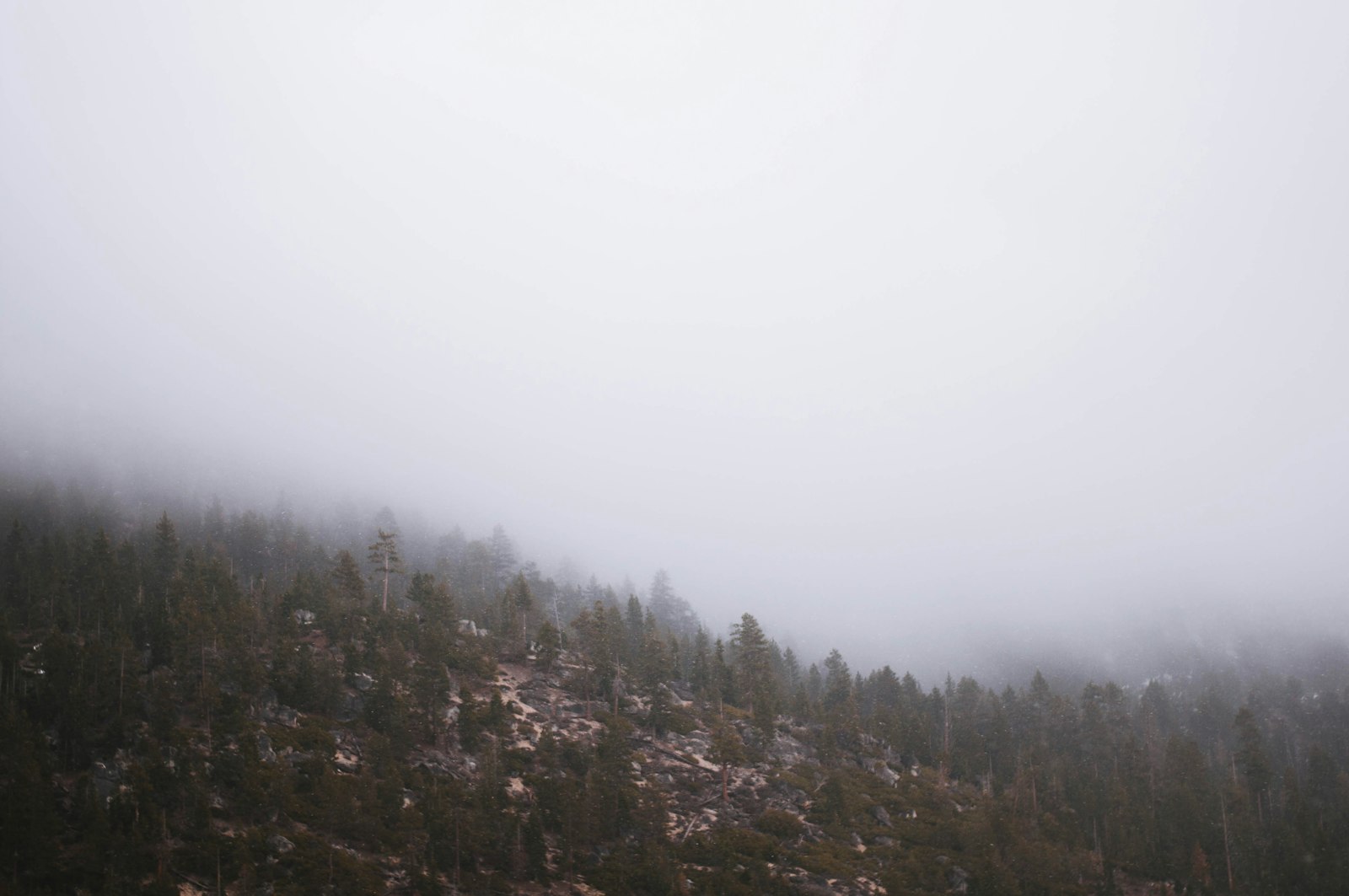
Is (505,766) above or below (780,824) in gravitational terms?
above

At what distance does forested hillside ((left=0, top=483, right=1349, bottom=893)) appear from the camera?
153ft

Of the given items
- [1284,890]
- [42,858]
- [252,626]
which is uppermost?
[252,626]

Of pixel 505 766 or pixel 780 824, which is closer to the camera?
pixel 505 766

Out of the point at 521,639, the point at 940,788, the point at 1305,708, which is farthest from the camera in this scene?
the point at 1305,708

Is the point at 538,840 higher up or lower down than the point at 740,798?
higher up

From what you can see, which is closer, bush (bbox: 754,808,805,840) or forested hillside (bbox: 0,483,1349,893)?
Result: forested hillside (bbox: 0,483,1349,893)

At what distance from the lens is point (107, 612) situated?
7250 centimetres

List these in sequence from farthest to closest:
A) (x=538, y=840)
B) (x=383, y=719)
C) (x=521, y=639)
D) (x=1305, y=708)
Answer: (x=1305, y=708) → (x=521, y=639) → (x=383, y=719) → (x=538, y=840)

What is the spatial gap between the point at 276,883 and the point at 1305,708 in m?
203

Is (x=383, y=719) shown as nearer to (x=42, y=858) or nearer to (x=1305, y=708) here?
(x=42, y=858)

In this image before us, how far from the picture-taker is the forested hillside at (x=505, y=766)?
46.7 m

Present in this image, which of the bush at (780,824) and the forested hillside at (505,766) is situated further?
the bush at (780,824)

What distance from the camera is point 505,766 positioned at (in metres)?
67.7

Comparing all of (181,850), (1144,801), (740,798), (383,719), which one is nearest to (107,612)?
(383,719)
